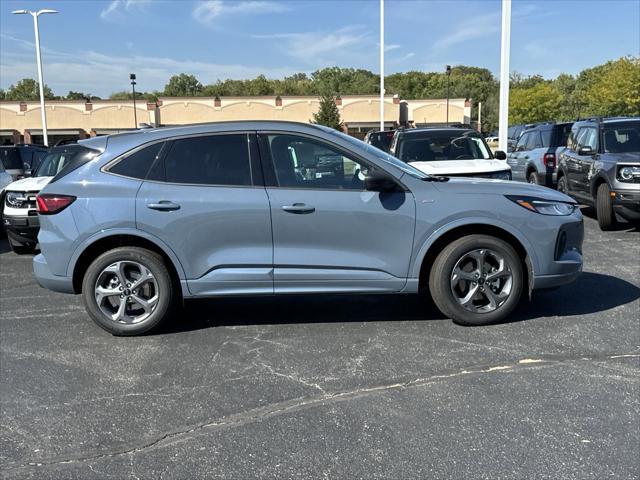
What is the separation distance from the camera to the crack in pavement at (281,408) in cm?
326

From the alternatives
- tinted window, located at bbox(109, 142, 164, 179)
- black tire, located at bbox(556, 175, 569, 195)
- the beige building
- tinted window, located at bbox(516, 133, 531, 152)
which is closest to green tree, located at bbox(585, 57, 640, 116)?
the beige building

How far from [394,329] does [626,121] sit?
788 cm

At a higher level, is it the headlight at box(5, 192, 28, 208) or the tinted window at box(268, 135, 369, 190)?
the tinted window at box(268, 135, 369, 190)

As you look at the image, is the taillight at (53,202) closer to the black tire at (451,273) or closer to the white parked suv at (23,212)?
the black tire at (451,273)

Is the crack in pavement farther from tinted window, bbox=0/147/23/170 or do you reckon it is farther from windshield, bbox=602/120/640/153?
tinted window, bbox=0/147/23/170

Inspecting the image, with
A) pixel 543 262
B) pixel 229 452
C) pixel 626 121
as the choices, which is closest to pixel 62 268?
pixel 229 452

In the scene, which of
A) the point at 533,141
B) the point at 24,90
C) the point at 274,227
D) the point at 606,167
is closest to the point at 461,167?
the point at 606,167

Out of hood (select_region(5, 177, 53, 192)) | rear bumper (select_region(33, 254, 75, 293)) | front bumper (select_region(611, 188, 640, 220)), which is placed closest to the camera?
rear bumper (select_region(33, 254, 75, 293))

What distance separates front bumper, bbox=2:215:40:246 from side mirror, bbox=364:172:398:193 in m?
6.15

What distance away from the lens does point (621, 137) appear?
10.5 m

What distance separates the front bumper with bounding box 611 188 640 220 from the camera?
366 inches

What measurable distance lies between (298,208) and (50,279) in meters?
2.25

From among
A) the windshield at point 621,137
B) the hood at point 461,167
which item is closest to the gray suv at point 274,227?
the hood at point 461,167

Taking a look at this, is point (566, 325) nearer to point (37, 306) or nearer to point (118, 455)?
point (118, 455)
